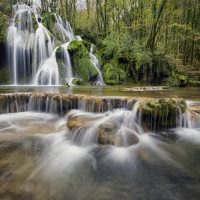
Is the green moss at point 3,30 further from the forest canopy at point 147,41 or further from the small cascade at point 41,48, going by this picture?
the small cascade at point 41,48

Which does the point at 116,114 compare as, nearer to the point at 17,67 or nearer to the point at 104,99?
the point at 104,99

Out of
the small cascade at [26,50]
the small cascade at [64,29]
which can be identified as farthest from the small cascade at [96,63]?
the small cascade at [64,29]

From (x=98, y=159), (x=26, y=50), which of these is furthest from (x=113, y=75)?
(x=98, y=159)

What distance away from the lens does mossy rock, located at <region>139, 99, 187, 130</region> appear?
600cm

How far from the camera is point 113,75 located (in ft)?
50.9

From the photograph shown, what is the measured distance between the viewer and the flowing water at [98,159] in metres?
3.39

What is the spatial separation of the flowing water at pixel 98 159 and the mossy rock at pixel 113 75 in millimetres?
8528

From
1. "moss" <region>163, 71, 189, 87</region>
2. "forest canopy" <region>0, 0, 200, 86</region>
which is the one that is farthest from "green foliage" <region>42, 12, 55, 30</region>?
"moss" <region>163, 71, 189, 87</region>

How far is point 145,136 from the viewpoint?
18.8 feet

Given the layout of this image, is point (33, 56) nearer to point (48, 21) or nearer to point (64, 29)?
point (48, 21)

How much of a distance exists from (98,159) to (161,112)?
243 centimetres

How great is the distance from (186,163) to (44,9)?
27.4m

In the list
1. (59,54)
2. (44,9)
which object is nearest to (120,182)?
(59,54)

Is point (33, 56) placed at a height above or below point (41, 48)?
below
